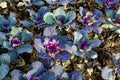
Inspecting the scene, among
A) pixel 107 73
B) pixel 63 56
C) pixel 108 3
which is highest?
pixel 108 3

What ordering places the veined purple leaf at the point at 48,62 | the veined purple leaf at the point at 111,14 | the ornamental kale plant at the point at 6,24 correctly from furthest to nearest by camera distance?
the veined purple leaf at the point at 111,14 < the ornamental kale plant at the point at 6,24 < the veined purple leaf at the point at 48,62

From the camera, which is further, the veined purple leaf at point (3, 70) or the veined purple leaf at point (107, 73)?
the veined purple leaf at point (107, 73)

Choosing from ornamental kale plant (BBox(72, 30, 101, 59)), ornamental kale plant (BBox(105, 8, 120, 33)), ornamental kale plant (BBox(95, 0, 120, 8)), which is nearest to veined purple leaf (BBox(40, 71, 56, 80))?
ornamental kale plant (BBox(72, 30, 101, 59))

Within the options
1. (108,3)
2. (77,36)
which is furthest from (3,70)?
(108,3)

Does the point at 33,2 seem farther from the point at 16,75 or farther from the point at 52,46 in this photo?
the point at 16,75

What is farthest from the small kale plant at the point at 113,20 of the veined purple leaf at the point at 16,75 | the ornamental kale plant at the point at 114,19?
the veined purple leaf at the point at 16,75

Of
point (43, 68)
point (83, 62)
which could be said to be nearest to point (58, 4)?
point (83, 62)

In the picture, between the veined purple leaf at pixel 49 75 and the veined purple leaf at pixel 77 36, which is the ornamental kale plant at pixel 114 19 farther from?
the veined purple leaf at pixel 49 75
